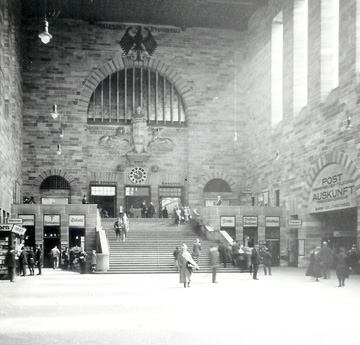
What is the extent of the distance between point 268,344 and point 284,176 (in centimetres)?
2457

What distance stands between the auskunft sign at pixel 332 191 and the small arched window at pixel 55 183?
15.5 metres

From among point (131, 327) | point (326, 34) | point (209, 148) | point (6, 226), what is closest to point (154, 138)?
point (209, 148)

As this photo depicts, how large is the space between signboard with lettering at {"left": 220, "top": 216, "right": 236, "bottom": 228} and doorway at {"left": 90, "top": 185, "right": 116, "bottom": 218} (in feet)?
28.4

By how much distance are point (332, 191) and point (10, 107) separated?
50.6 ft

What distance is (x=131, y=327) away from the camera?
1030 centimetres

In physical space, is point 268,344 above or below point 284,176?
below

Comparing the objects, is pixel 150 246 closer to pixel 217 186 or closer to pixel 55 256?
pixel 55 256

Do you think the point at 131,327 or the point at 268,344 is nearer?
the point at 268,344

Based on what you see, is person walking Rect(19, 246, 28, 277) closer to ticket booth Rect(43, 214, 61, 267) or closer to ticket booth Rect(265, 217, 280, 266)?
ticket booth Rect(43, 214, 61, 267)

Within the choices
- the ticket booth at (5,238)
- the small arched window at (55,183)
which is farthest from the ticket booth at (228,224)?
the ticket booth at (5,238)

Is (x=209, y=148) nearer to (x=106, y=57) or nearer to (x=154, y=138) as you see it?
(x=154, y=138)

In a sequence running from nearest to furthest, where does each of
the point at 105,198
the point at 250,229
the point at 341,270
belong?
the point at 341,270 < the point at 250,229 < the point at 105,198

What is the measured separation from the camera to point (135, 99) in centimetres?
3972

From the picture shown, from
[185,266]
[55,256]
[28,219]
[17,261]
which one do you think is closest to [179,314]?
[185,266]
